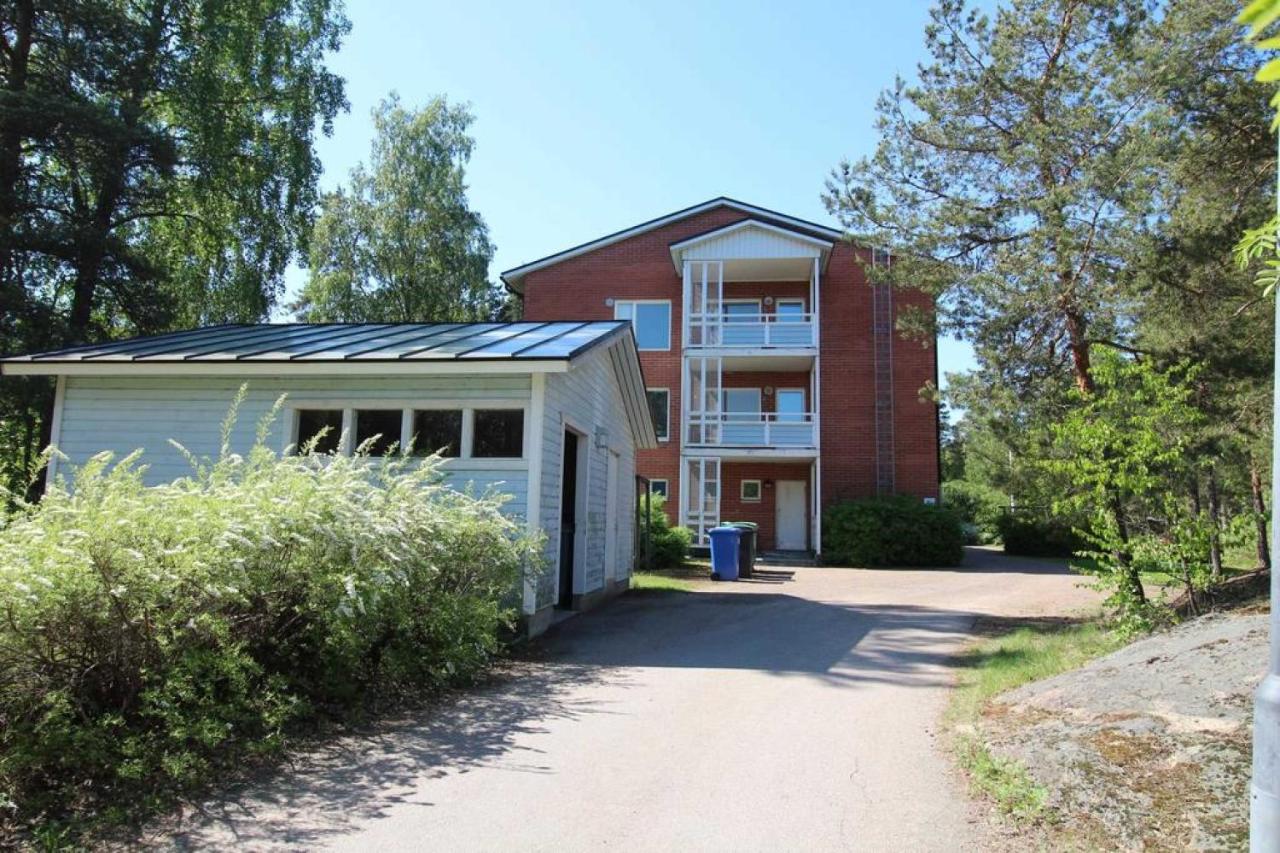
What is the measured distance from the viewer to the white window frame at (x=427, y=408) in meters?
9.68

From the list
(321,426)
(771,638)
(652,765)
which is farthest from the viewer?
(321,426)

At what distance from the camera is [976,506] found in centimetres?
4950

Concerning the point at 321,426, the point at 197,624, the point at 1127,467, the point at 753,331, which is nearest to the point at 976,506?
the point at 753,331

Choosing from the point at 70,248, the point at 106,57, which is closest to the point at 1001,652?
the point at 70,248

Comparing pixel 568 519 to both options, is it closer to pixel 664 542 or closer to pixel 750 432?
pixel 664 542

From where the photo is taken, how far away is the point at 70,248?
59.9ft

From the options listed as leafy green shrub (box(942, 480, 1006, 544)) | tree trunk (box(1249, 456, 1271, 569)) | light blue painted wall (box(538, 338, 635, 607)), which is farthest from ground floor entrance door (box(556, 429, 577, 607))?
leafy green shrub (box(942, 480, 1006, 544))

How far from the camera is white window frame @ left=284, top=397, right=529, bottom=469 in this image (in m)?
9.68

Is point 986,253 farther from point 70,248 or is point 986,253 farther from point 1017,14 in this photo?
point 70,248

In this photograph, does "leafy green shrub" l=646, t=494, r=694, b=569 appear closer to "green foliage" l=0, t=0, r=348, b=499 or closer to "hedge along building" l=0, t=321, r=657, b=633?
"hedge along building" l=0, t=321, r=657, b=633

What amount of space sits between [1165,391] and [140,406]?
471 inches

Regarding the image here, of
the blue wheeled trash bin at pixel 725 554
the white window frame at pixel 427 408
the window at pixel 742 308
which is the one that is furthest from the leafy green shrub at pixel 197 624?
the window at pixel 742 308

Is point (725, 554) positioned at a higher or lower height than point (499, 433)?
lower

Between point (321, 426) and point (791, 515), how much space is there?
19.6 meters
